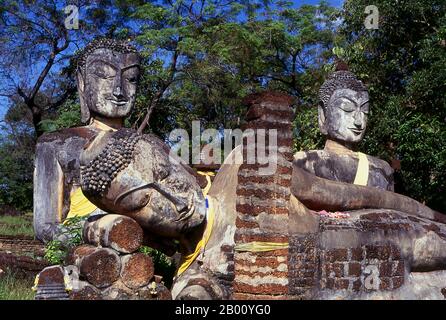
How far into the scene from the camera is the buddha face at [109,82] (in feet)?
23.0

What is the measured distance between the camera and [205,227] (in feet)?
16.1

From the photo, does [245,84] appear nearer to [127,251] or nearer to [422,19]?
[422,19]

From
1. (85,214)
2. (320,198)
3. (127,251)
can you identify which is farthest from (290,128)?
(85,214)

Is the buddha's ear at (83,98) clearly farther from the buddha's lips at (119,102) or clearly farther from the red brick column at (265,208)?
the red brick column at (265,208)

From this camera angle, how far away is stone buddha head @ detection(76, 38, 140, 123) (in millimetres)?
7016

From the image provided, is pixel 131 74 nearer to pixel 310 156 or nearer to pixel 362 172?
pixel 310 156

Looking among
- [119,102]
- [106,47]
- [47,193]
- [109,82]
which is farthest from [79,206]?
[106,47]

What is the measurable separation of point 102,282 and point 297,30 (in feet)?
55.2

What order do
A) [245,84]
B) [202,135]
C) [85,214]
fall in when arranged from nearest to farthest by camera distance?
[85,214] < [202,135] < [245,84]

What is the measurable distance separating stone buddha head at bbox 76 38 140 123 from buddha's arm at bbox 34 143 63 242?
30.0 inches

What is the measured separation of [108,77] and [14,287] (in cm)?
260

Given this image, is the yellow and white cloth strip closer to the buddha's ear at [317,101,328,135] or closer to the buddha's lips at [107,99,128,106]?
the buddha's lips at [107,99,128,106]

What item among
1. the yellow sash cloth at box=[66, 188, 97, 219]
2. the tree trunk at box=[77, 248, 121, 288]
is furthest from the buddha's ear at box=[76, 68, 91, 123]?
the tree trunk at box=[77, 248, 121, 288]

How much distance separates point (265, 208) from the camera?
4492 millimetres
